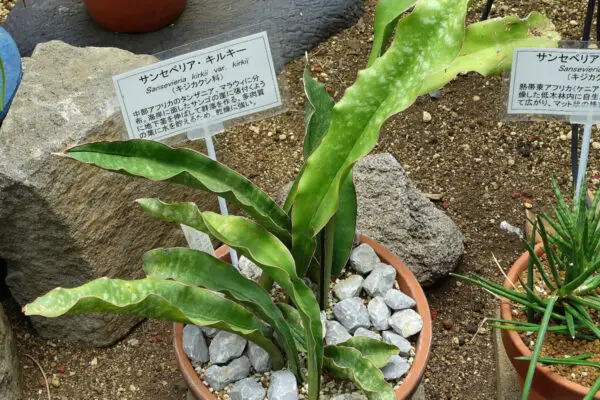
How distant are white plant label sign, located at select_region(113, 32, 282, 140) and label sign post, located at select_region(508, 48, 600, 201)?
1.32ft

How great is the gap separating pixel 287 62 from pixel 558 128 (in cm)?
76

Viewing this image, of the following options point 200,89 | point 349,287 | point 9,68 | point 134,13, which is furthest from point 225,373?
point 134,13

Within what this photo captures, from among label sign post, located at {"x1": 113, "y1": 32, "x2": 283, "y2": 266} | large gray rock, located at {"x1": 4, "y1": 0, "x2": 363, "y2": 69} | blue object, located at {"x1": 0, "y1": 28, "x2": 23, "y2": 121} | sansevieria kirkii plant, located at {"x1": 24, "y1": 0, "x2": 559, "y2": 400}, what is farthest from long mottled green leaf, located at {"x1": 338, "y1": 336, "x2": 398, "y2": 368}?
large gray rock, located at {"x1": 4, "y1": 0, "x2": 363, "y2": 69}

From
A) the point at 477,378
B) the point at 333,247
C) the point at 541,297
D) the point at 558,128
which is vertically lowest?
the point at 477,378

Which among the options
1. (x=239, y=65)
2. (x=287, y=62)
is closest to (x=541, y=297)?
(x=239, y=65)

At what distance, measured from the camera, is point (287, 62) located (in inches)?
87.8

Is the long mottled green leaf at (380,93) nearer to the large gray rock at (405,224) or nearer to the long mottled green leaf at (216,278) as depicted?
the long mottled green leaf at (216,278)

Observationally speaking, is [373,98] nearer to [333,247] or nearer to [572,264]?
[333,247]

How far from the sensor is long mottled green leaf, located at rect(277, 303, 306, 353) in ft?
4.02

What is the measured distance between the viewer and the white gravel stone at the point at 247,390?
3.92ft

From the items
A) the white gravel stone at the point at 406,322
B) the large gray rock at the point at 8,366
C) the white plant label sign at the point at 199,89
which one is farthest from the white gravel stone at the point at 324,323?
the large gray rock at the point at 8,366

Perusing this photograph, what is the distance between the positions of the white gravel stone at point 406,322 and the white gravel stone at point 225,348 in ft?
0.81

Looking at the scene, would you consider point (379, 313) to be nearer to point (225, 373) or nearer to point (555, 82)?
point (225, 373)

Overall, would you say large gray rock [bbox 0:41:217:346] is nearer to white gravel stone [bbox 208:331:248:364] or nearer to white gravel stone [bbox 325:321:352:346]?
white gravel stone [bbox 208:331:248:364]
